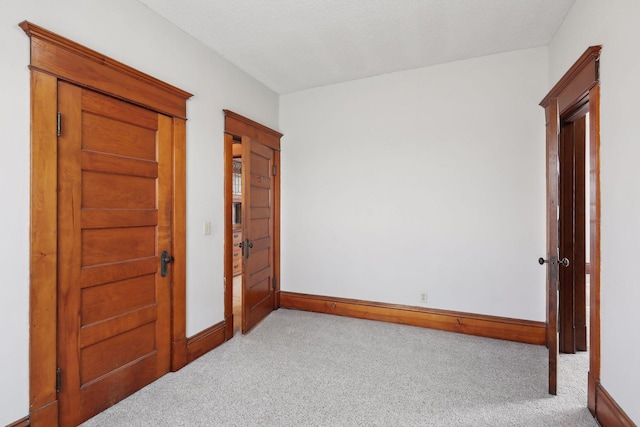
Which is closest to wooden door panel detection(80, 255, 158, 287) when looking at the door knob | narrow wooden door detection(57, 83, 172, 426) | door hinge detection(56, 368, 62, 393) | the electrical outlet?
narrow wooden door detection(57, 83, 172, 426)

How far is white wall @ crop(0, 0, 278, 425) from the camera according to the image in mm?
1577

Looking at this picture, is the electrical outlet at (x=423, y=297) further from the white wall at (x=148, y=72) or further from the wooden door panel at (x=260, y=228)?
the white wall at (x=148, y=72)

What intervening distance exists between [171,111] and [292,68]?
1493mm

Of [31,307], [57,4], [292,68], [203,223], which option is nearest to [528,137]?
[292,68]

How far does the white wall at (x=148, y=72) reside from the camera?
1.58 meters

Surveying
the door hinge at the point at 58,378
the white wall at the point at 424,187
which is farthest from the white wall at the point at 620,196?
the door hinge at the point at 58,378

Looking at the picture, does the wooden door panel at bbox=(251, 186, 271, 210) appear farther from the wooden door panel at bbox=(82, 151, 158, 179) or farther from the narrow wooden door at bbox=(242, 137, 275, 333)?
the wooden door panel at bbox=(82, 151, 158, 179)

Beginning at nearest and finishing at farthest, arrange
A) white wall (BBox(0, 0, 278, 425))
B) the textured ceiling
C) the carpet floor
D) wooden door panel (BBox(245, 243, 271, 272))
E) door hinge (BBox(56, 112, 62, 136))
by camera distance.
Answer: white wall (BBox(0, 0, 278, 425)) < door hinge (BBox(56, 112, 62, 136)) < the carpet floor < the textured ceiling < wooden door panel (BBox(245, 243, 271, 272))

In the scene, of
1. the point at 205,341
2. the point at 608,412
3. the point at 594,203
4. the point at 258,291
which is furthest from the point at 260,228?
the point at 608,412

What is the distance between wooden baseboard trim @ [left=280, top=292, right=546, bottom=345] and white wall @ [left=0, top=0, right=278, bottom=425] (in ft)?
4.14

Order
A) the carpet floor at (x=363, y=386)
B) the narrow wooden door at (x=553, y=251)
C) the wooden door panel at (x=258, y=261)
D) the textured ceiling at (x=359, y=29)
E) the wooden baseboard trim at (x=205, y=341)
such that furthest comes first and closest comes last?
the wooden door panel at (x=258, y=261)
the wooden baseboard trim at (x=205, y=341)
the textured ceiling at (x=359, y=29)
the narrow wooden door at (x=553, y=251)
the carpet floor at (x=363, y=386)

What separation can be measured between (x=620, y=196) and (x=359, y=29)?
2175 millimetres

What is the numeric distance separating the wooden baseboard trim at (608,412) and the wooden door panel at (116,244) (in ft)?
9.91

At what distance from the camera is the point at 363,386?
7.47 ft
